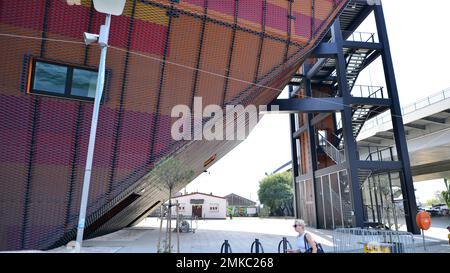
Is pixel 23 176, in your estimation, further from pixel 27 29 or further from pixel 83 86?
pixel 27 29

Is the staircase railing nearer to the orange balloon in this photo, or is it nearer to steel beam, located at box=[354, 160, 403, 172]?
steel beam, located at box=[354, 160, 403, 172]

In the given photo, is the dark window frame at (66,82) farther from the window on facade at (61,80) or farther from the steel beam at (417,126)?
the steel beam at (417,126)

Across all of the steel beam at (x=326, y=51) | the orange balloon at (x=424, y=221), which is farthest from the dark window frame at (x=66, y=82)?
the steel beam at (x=326, y=51)

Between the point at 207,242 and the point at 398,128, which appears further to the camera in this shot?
the point at 398,128

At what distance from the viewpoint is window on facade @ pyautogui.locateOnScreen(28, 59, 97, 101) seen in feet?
38.6

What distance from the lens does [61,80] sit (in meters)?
12.1

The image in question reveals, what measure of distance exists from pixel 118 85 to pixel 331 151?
17700 mm

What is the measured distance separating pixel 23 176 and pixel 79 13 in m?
6.59

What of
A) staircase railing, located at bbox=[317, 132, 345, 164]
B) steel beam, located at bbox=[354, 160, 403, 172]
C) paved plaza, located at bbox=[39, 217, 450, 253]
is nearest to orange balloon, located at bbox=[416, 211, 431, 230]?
paved plaza, located at bbox=[39, 217, 450, 253]

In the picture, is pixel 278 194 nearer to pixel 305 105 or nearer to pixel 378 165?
pixel 378 165

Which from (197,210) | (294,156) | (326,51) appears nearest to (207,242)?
(326,51)

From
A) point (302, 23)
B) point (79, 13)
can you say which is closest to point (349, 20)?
point (302, 23)

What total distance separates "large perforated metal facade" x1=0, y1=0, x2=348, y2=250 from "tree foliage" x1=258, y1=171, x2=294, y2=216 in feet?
131

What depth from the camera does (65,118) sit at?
39.7ft
